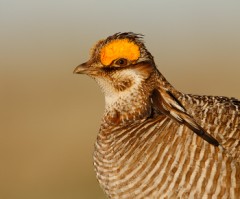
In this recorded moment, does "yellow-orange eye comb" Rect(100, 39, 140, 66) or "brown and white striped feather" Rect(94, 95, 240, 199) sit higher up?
"yellow-orange eye comb" Rect(100, 39, 140, 66)

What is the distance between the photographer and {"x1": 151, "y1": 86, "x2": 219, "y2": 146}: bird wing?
5719 millimetres

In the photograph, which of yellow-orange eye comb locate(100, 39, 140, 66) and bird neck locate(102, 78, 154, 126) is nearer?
yellow-orange eye comb locate(100, 39, 140, 66)

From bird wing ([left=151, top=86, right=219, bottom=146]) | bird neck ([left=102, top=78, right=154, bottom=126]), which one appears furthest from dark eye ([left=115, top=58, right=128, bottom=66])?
bird wing ([left=151, top=86, right=219, bottom=146])

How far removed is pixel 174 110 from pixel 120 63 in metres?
0.53

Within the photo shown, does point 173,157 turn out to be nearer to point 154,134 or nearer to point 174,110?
point 154,134

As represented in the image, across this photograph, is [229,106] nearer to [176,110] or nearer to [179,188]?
[176,110]

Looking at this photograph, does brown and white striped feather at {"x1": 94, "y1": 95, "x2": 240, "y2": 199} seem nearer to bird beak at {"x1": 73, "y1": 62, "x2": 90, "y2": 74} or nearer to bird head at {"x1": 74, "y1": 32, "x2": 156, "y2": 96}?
bird head at {"x1": 74, "y1": 32, "x2": 156, "y2": 96}

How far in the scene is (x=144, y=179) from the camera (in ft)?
19.1

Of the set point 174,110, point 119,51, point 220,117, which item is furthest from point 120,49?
point 220,117

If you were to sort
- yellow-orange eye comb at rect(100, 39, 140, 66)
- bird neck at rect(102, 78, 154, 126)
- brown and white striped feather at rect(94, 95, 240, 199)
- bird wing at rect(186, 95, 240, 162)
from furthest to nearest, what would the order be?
bird neck at rect(102, 78, 154, 126)
yellow-orange eye comb at rect(100, 39, 140, 66)
bird wing at rect(186, 95, 240, 162)
brown and white striped feather at rect(94, 95, 240, 199)

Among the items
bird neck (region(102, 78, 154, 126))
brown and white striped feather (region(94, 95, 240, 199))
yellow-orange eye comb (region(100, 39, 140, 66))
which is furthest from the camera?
bird neck (region(102, 78, 154, 126))

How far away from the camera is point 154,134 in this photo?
5.93 m

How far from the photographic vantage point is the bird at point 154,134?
565cm

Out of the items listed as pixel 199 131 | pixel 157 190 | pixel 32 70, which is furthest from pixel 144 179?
pixel 32 70
